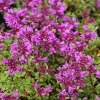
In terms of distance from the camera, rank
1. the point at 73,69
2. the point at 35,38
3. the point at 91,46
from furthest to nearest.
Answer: the point at 91,46
the point at 35,38
the point at 73,69

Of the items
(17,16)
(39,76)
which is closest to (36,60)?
(39,76)

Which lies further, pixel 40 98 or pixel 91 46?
pixel 91 46

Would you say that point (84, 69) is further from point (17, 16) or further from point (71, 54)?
point (17, 16)

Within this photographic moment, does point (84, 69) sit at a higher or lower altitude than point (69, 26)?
lower

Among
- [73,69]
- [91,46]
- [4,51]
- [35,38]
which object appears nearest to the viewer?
[73,69]

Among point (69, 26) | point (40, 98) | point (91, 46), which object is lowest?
point (40, 98)

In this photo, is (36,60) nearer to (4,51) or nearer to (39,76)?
(39,76)

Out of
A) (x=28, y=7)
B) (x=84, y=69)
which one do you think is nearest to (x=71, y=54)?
(x=84, y=69)
